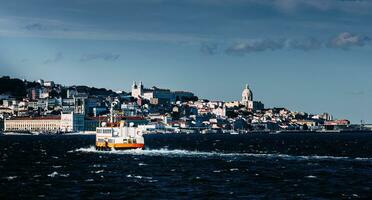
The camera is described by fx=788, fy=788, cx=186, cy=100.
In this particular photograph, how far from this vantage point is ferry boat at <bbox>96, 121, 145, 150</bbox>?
11875 centimetres

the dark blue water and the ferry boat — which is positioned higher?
the ferry boat

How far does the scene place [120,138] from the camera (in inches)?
4688

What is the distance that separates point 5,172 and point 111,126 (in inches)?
1985

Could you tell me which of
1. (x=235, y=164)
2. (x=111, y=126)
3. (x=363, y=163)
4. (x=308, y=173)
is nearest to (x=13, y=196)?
(x=308, y=173)

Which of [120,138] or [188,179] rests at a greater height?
[120,138]

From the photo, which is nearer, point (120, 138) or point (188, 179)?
point (188, 179)

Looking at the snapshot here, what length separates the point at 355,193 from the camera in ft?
179

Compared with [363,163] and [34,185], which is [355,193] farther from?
[363,163]

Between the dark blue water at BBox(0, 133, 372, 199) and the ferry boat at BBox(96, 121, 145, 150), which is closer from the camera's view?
the dark blue water at BBox(0, 133, 372, 199)

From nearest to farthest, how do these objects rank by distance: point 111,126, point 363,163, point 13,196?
point 13,196 < point 363,163 < point 111,126

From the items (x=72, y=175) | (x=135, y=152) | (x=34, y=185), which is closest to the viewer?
(x=34, y=185)

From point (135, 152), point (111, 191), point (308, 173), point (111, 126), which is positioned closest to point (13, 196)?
point (111, 191)

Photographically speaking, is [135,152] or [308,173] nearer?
[308,173]

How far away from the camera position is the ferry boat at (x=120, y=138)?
11875 cm
